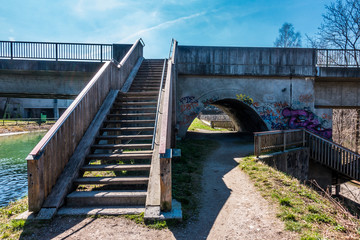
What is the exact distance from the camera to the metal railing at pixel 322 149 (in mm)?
10898

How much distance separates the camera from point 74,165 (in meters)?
5.23

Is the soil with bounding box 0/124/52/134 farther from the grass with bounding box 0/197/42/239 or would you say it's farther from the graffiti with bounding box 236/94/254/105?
the grass with bounding box 0/197/42/239

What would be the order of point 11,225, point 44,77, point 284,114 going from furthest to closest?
point 284,114 → point 44,77 → point 11,225

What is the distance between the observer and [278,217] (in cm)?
449

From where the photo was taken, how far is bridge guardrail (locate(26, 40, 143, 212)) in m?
4.15

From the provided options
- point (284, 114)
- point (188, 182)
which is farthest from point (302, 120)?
point (188, 182)

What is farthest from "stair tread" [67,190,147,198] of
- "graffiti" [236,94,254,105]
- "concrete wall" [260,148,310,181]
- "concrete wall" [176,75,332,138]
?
"graffiti" [236,94,254,105]

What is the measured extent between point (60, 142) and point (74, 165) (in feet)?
2.09

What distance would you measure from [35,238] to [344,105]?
1736cm

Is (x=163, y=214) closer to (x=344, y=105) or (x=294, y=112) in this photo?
(x=294, y=112)

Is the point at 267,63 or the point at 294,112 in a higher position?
the point at 267,63

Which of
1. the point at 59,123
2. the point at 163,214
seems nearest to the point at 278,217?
the point at 163,214

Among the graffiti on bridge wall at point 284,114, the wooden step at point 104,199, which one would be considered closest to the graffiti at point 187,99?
the graffiti on bridge wall at point 284,114

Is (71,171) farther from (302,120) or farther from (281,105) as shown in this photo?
(302,120)
